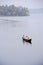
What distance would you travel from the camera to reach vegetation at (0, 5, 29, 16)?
1.60 meters

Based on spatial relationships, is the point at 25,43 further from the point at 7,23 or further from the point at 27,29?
the point at 7,23

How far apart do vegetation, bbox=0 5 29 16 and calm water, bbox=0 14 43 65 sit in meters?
0.05

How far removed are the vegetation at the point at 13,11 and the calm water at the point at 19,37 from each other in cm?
5

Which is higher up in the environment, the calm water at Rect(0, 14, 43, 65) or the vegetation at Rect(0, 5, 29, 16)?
the vegetation at Rect(0, 5, 29, 16)

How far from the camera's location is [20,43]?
1614mm

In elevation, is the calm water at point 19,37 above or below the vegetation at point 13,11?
below

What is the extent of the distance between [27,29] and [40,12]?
274 mm

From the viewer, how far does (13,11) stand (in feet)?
5.29

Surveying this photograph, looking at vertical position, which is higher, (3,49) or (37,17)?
(37,17)

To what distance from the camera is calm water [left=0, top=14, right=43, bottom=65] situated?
5.29ft

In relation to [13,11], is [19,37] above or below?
below

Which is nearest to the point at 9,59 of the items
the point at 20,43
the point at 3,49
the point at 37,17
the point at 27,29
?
the point at 3,49

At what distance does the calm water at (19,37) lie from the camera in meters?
1.61

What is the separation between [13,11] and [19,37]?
1.13ft
